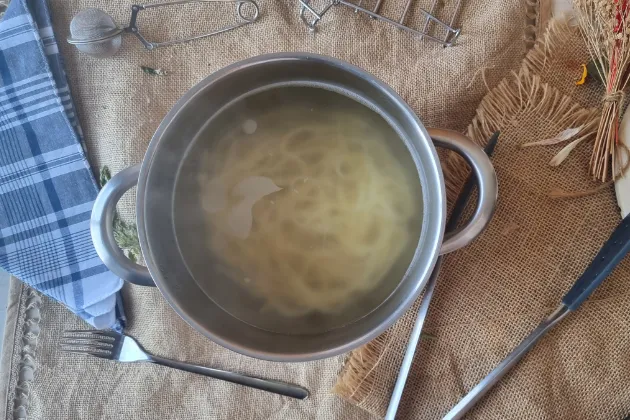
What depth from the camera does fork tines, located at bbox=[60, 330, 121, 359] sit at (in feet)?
2.40

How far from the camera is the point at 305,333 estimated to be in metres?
0.58

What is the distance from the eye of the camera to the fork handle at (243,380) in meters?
0.71

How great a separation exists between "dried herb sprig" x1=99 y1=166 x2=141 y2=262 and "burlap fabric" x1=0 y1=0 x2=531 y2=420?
0.01 m

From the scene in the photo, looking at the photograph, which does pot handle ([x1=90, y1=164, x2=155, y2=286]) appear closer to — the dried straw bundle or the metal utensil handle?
the metal utensil handle

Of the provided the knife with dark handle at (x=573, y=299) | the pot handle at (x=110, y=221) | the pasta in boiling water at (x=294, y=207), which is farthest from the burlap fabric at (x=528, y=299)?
the pot handle at (x=110, y=221)

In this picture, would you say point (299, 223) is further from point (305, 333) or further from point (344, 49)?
point (344, 49)

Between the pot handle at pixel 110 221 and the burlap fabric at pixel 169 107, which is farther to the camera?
the burlap fabric at pixel 169 107

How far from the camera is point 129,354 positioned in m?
0.73

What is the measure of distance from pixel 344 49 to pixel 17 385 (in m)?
0.66

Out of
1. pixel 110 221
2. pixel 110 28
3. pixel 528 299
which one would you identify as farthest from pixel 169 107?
pixel 528 299

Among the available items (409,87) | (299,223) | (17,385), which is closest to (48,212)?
(17,385)

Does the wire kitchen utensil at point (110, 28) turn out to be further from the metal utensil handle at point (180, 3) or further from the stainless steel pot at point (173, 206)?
the stainless steel pot at point (173, 206)

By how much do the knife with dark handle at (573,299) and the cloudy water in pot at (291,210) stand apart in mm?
178

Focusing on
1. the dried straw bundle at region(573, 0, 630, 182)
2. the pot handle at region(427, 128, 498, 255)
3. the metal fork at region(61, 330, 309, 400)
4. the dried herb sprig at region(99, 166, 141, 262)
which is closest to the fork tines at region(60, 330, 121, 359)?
the metal fork at region(61, 330, 309, 400)
